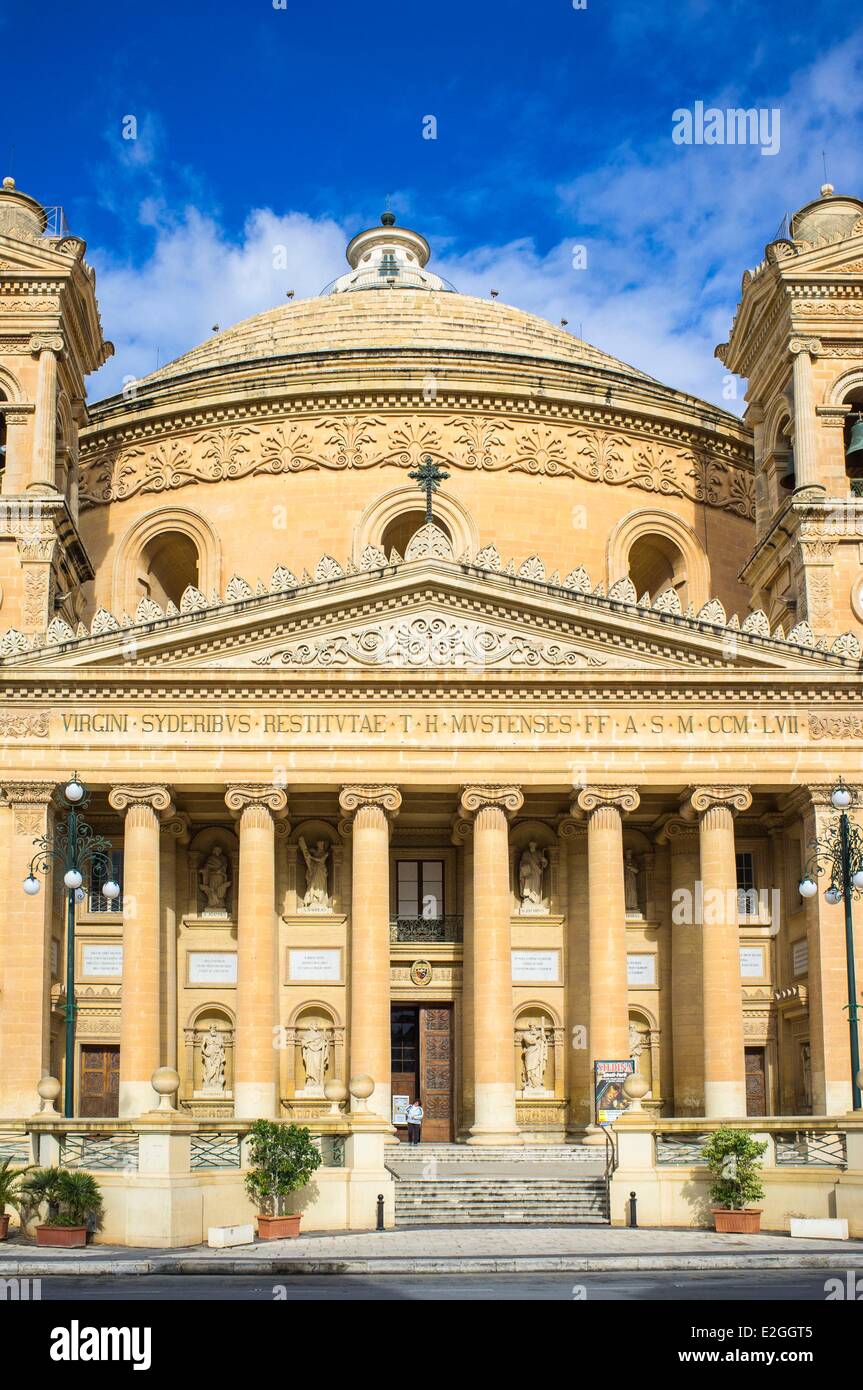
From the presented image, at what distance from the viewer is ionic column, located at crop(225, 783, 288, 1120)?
37312 mm

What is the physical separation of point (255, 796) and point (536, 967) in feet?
27.1

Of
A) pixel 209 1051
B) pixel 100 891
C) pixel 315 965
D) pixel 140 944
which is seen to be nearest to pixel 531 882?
pixel 315 965

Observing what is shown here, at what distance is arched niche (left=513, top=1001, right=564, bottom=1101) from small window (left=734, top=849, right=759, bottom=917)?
5328 mm

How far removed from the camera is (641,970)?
41562 millimetres

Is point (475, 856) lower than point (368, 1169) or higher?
higher

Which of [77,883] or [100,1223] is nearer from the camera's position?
[100,1223]

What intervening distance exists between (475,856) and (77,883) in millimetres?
11338

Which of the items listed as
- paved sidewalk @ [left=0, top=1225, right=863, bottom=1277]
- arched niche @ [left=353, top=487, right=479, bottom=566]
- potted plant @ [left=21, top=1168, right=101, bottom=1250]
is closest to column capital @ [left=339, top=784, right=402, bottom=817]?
arched niche @ [left=353, top=487, right=479, bottom=566]

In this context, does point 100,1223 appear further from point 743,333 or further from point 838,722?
point 743,333

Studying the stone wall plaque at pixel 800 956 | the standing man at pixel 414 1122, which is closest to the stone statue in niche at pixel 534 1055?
the standing man at pixel 414 1122

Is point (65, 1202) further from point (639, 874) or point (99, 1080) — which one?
point (639, 874)

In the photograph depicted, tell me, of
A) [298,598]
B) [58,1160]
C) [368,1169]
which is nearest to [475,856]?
[298,598]

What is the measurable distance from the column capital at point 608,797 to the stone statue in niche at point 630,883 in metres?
3.86
